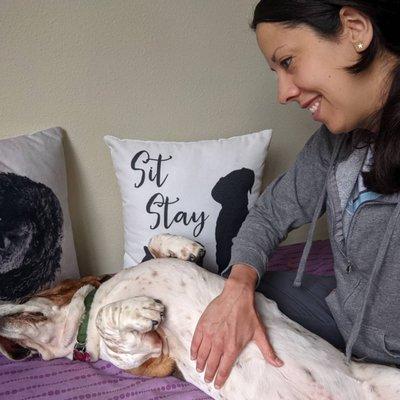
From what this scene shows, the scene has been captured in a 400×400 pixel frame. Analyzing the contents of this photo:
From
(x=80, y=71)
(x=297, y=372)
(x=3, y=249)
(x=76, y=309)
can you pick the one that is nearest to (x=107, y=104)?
(x=80, y=71)

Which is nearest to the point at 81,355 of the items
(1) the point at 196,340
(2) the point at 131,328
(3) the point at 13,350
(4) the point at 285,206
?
(3) the point at 13,350

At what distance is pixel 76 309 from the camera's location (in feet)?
4.48

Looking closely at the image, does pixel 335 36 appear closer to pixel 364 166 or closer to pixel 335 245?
pixel 364 166

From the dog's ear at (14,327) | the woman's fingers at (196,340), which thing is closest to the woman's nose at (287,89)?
the woman's fingers at (196,340)

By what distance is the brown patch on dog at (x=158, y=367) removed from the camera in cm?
129

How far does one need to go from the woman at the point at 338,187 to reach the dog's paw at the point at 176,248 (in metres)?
0.14

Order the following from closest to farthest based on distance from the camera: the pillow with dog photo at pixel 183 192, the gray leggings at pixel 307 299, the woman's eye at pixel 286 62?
1. the woman's eye at pixel 286 62
2. the gray leggings at pixel 307 299
3. the pillow with dog photo at pixel 183 192

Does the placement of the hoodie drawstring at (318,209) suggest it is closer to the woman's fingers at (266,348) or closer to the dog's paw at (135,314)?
the woman's fingers at (266,348)

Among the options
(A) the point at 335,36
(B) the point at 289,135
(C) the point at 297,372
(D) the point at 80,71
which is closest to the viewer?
(A) the point at 335,36

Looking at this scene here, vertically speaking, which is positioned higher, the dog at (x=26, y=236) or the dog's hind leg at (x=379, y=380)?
the dog at (x=26, y=236)

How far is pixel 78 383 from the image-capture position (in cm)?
128

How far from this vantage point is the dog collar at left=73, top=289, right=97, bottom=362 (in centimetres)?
135

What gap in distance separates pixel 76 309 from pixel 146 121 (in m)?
0.75

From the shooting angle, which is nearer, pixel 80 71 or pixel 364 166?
pixel 364 166
